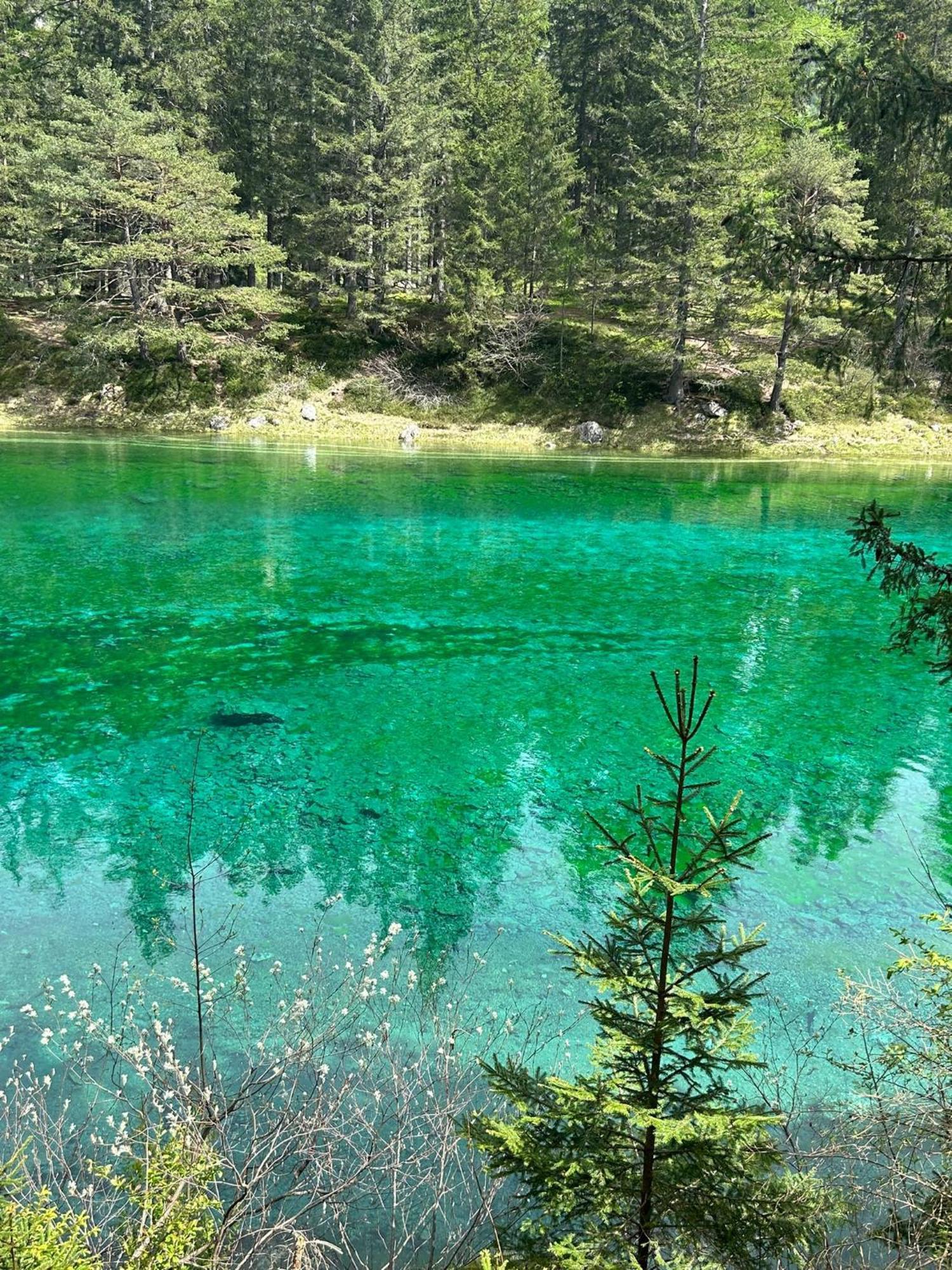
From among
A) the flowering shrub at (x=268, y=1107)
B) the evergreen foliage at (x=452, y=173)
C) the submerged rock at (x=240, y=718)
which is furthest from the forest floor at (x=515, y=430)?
the flowering shrub at (x=268, y=1107)

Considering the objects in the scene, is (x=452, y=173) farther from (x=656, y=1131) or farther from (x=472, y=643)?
(x=656, y=1131)

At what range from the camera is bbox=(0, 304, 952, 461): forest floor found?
1462 inches

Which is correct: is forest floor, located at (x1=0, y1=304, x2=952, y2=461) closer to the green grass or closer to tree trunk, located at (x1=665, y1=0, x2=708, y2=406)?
the green grass

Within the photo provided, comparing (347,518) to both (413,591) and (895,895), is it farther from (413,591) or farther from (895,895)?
(895,895)

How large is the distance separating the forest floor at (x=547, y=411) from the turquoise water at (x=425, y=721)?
1270cm

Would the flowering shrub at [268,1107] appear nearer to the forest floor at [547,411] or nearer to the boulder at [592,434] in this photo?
the forest floor at [547,411]

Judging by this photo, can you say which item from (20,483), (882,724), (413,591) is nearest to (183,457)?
(20,483)

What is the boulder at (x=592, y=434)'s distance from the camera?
3800 centimetres

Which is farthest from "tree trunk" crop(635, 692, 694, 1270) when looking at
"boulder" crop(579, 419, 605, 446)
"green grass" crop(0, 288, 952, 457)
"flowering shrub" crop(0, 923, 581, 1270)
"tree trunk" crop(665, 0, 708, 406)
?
"boulder" crop(579, 419, 605, 446)

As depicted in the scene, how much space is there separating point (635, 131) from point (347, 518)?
1281 inches

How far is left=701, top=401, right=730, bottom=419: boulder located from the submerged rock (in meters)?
30.5

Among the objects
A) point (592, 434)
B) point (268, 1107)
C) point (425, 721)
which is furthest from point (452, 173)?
point (268, 1107)

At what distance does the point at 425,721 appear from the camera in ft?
40.5

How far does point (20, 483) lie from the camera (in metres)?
26.7
